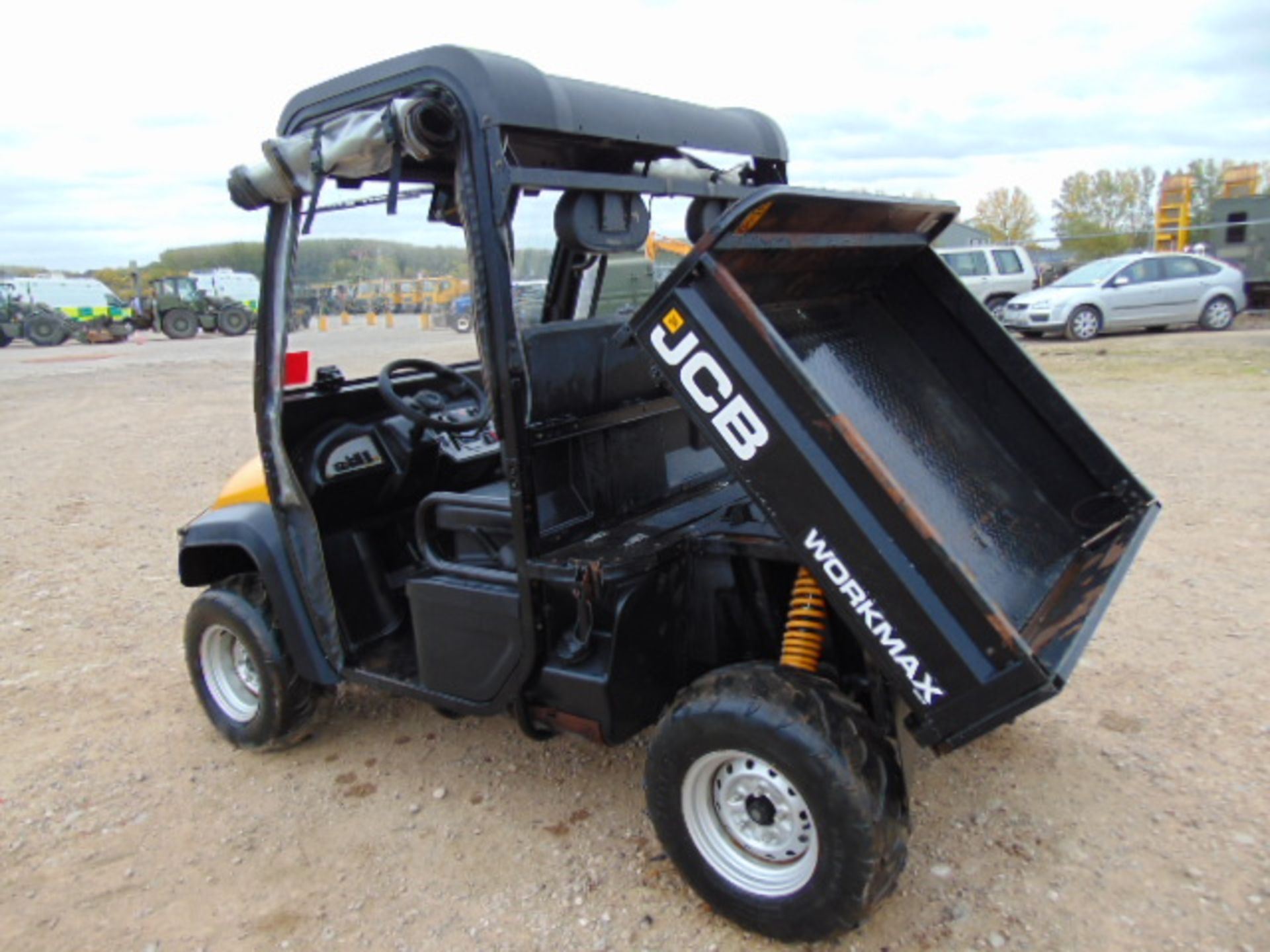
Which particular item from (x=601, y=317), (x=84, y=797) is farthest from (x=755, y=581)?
(x=84, y=797)

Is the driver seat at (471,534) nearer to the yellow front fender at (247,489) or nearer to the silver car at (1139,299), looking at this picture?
the yellow front fender at (247,489)

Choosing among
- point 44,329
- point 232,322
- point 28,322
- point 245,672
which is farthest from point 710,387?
point 28,322

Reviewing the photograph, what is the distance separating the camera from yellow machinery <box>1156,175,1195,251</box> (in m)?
23.5

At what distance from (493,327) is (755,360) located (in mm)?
799

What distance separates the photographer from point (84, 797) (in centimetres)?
362

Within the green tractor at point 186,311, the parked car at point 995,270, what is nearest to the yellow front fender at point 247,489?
the parked car at point 995,270

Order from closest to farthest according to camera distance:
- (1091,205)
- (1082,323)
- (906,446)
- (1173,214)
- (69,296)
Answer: (906,446) → (1082,323) → (1173,214) → (69,296) → (1091,205)

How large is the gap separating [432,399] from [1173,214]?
28.7 meters

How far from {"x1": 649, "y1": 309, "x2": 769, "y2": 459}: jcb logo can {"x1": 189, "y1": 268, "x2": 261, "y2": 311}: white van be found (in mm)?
33882

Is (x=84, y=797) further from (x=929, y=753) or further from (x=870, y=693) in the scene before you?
(x=929, y=753)

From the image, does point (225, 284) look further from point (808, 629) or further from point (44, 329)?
point (808, 629)

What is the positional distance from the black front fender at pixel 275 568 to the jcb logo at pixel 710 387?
70.4 inches

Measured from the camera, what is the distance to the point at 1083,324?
16.2 metres

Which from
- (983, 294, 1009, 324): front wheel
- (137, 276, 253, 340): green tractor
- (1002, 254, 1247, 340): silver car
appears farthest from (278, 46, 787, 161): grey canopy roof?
(137, 276, 253, 340): green tractor
